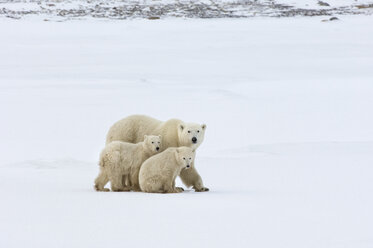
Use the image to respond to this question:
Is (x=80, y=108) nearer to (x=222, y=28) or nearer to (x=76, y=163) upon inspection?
(x=76, y=163)

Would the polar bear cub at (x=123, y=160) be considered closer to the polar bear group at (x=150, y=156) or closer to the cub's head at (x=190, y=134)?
the polar bear group at (x=150, y=156)

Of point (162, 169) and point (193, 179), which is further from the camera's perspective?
point (193, 179)

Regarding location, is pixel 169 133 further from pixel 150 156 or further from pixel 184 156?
pixel 184 156

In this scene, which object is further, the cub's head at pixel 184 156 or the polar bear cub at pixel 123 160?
the polar bear cub at pixel 123 160

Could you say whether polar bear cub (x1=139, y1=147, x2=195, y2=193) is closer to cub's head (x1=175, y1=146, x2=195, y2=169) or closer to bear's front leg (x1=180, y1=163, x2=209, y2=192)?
cub's head (x1=175, y1=146, x2=195, y2=169)

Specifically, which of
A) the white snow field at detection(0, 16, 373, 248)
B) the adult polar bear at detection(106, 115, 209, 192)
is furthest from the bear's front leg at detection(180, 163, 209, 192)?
the white snow field at detection(0, 16, 373, 248)

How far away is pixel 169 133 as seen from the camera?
693cm

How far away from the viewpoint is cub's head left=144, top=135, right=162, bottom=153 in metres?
6.56

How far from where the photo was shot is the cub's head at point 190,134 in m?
6.60

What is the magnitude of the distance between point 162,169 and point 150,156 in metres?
0.36

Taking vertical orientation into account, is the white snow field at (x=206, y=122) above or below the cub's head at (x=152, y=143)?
below

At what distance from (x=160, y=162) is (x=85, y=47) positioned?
16.7 metres

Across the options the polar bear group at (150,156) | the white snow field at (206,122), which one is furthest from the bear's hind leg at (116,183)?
the white snow field at (206,122)

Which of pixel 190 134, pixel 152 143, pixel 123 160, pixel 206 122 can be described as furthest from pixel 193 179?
pixel 206 122
